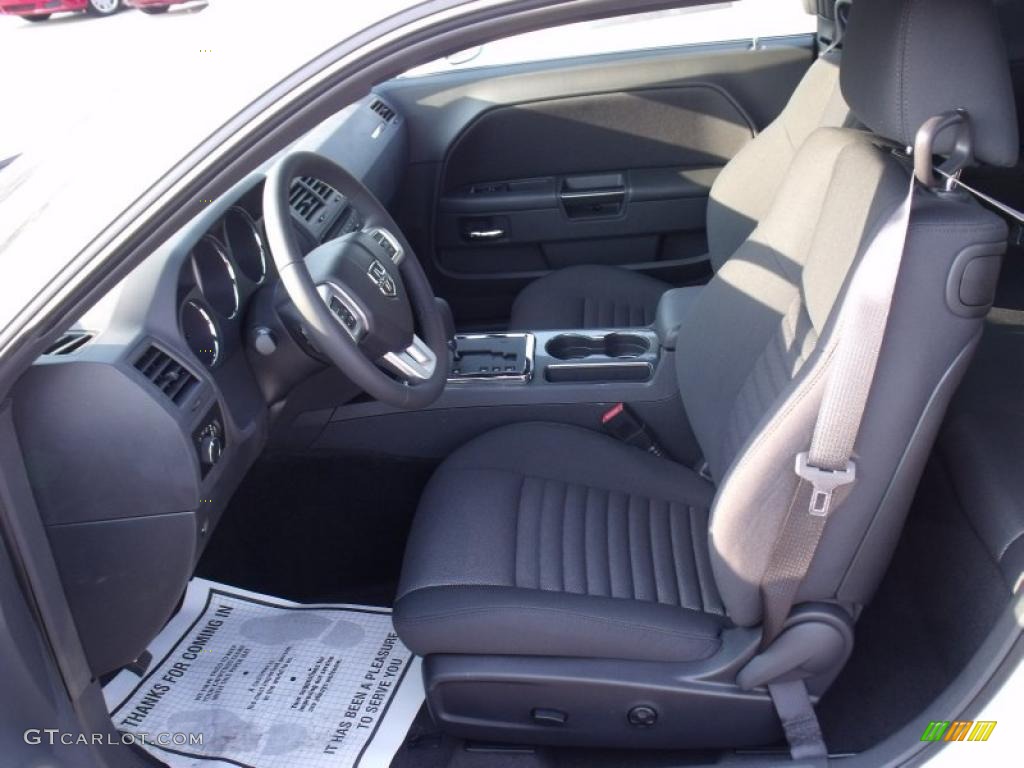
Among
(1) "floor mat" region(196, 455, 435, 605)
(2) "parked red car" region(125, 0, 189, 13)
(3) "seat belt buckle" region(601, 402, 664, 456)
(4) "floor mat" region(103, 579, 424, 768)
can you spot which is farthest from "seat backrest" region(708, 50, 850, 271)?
(2) "parked red car" region(125, 0, 189, 13)

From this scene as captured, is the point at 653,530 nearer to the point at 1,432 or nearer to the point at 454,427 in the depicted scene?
the point at 454,427

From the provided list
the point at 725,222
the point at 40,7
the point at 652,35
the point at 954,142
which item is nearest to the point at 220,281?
the point at 954,142

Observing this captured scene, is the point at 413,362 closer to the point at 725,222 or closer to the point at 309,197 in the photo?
the point at 309,197

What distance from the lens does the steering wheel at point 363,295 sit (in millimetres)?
1290

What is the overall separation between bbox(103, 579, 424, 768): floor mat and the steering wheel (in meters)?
0.47

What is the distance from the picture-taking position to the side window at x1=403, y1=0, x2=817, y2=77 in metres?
2.79

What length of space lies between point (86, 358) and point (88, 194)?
0.72 ft

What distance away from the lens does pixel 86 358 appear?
1129mm

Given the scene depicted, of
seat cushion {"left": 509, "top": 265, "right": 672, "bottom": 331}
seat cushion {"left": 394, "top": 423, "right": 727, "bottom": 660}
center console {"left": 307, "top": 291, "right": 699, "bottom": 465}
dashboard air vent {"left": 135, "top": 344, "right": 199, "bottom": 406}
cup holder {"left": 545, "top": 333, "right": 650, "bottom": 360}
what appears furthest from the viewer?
seat cushion {"left": 509, "top": 265, "right": 672, "bottom": 331}

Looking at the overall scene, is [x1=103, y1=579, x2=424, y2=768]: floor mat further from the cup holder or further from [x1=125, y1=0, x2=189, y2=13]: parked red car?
[x1=125, y1=0, x2=189, y2=13]: parked red car

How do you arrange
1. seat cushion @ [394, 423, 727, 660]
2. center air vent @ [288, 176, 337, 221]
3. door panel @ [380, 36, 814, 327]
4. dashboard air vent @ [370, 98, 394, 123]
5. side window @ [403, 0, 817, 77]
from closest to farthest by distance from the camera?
seat cushion @ [394, 423, 727, 660], center air vent @ [288, 176, 337, 221], dashboard air vent @ [370, 98, 394, 123], door panel @ [380, 36, 814, 327], side window @ [403, 0, 817, 77]

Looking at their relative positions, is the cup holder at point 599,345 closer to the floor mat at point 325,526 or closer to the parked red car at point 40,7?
the floor mat at point 325,526

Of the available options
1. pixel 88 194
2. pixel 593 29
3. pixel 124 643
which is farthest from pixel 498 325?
pixel 88 194

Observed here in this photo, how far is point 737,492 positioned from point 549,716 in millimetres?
430
